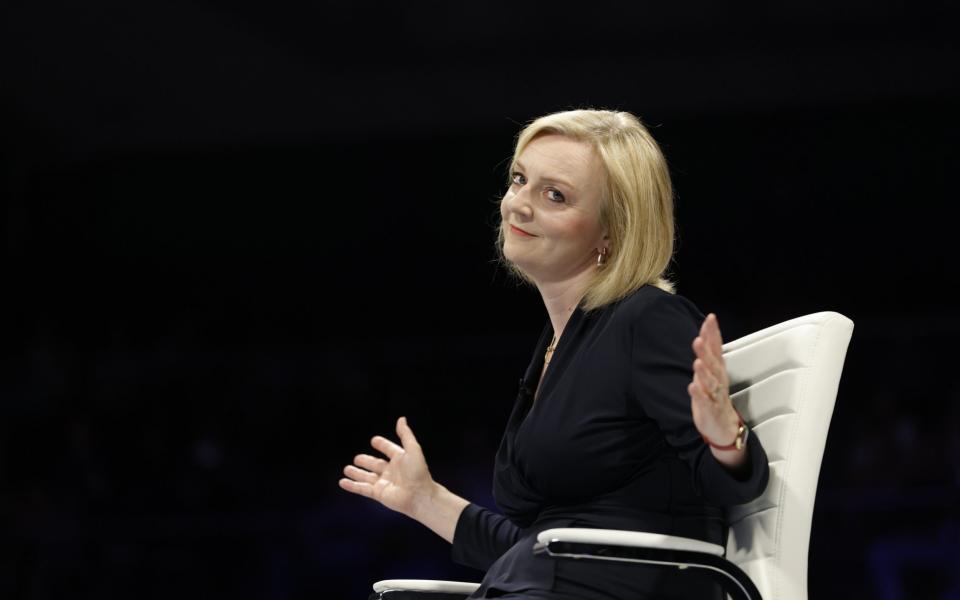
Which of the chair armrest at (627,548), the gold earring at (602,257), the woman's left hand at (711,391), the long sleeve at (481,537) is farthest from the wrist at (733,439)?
the long sleeve at (481,537)

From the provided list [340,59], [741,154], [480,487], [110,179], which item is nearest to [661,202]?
[480,487]

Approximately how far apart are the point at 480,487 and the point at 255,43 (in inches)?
108

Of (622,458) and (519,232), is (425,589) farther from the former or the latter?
(519,232)

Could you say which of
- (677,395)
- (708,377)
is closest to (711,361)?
(708,377)

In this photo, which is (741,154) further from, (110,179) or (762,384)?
(762,384)

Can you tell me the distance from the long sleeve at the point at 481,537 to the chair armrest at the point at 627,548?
0.46 m

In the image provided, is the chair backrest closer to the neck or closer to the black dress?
the black dress

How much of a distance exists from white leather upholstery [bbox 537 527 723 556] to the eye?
56 centimetres

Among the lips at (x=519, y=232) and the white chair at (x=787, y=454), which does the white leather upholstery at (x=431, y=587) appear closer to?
the white chair at (x=787, y=454)

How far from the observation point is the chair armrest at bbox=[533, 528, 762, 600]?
136 cm

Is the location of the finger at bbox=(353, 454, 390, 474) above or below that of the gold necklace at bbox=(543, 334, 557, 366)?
below

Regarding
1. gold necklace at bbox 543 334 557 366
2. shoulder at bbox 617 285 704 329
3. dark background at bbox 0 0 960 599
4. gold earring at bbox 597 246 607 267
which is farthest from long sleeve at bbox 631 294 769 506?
dark background at bbox 0 0 960 599

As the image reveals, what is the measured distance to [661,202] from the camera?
1679 mm

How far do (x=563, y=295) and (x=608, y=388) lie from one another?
0.86 ft
